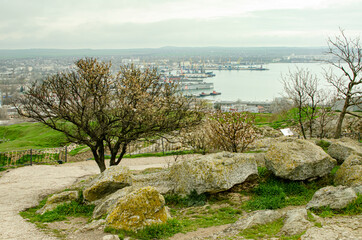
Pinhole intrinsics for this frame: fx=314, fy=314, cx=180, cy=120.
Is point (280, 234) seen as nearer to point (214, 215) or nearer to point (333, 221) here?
point (333, 221)

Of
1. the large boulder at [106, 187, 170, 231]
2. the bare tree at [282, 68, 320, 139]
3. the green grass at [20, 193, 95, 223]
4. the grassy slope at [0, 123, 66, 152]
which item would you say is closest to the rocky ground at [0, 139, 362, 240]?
the green grass at [20, 193, 95, 223]

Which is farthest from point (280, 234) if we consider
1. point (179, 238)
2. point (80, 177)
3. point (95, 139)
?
point (80, 177)

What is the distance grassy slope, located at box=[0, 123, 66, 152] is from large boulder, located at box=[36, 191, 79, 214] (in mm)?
5155

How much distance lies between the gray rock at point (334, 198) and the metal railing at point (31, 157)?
18797 mm

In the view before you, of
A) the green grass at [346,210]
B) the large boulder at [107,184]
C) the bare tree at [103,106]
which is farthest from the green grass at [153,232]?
the bare tree at [103,106]

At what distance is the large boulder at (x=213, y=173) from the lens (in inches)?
403

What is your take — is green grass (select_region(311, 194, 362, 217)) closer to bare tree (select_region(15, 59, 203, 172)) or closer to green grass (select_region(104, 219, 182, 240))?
green grass (select_region(104, 219, 182, 240))

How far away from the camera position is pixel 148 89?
15.7 meters

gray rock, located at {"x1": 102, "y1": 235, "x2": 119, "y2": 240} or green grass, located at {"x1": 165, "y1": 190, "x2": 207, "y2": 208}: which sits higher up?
gray rock, located at {"x1": 102, "y1": 235, "x2": 119, "y2": 240}

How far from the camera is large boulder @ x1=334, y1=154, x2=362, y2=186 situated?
9.84 meters

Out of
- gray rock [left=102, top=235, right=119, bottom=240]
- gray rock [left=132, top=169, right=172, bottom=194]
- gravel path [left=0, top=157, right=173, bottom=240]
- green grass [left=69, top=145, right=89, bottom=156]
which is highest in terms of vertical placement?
gray rock [left=102, top=235, right=119, bottom=240]

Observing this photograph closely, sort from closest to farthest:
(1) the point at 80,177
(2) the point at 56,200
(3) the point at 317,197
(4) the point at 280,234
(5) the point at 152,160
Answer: (4) the point at 280,234 → (3) the point at 317,197 → (2) the point at 56,200 → (1) the point at 80,177 → (5) the point at 152,160

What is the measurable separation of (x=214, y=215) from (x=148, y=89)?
8310 millimetres

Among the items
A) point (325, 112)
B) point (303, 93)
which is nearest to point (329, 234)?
point (303, 93)
